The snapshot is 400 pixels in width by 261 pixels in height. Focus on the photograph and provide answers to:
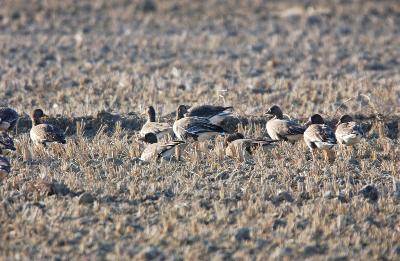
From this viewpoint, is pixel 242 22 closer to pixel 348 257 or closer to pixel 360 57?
→ pixel 360 57

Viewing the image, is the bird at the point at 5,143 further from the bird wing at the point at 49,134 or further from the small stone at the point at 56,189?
the small stone at the point at 56,189

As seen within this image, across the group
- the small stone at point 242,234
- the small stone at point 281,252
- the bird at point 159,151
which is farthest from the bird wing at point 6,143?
the small stone at point 281,252

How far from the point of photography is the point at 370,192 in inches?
416

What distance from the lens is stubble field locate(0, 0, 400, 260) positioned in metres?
9.02

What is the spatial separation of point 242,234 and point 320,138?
11.2 ft

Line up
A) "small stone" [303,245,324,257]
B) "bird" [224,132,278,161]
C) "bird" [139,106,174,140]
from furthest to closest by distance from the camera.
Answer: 1. "bird" [139,106,174,140]
2. "bird" [224,132,278,161]
3. "small stone" [303,245,324,257]

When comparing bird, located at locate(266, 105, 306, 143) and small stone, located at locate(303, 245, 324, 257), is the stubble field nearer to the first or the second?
small stone, located at locate(303, 245, 324, 257)

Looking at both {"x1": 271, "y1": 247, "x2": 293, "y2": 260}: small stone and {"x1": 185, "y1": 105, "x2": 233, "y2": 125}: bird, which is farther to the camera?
{"x1": 185, "y1": 105, "x2": 233, "y2": 125}: bird

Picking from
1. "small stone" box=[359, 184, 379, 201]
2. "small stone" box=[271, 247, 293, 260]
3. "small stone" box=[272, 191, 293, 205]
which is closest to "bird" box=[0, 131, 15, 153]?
"small stone" box=[272, 191, 293, 205]

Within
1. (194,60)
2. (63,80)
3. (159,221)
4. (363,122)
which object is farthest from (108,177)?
(194,60)

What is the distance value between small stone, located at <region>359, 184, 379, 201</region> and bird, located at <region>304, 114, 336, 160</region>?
1.47 metres

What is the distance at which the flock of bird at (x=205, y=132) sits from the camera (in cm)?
1211

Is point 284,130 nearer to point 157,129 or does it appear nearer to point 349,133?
point 349,133

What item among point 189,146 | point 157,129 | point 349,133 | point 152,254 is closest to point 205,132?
point 189,146
